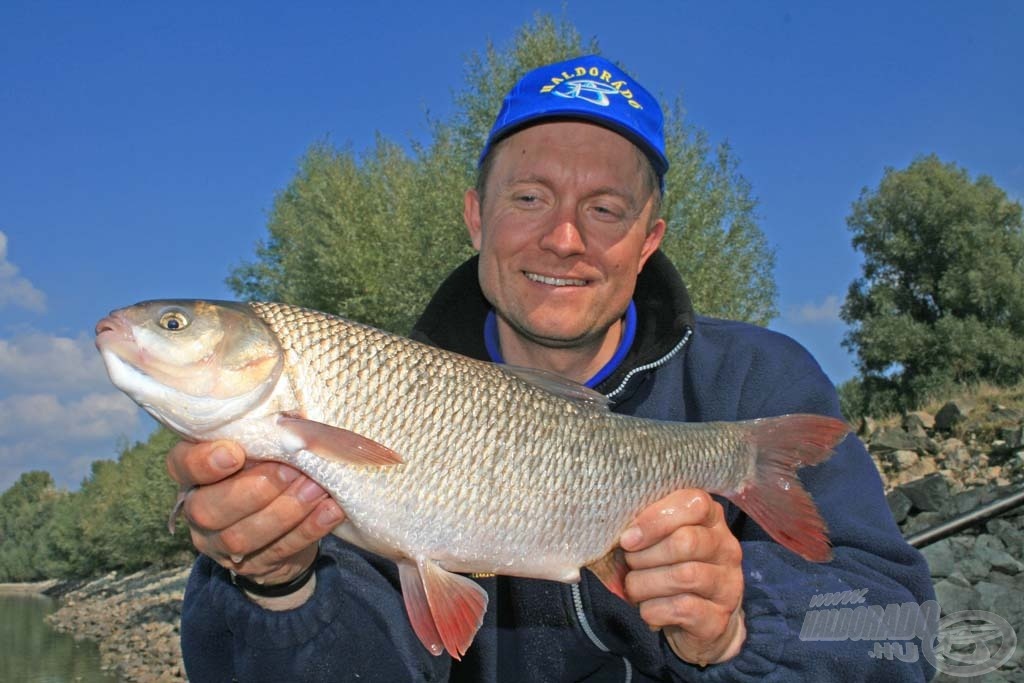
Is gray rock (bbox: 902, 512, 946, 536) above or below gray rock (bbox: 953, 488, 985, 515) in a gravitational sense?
below

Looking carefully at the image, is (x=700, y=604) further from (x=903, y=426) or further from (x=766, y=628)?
(x=903, y=426)

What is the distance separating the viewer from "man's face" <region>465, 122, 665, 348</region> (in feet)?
11.4

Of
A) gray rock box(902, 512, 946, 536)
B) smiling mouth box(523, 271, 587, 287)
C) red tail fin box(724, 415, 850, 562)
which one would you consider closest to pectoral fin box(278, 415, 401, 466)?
red tail fin box(724, 415, 850, 562)

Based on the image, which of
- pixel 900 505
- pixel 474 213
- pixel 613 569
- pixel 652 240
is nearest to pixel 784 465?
pixel 613 569

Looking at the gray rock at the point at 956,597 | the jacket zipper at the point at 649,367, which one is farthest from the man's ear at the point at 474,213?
the gray rock at the point at 956,597

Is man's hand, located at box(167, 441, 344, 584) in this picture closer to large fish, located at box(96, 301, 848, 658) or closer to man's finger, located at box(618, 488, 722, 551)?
large fish, located at box(96, 301, 848, 658)

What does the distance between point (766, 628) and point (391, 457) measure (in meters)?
1.21

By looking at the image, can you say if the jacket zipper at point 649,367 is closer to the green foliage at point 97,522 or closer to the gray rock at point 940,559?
the gray rock at point 940,559

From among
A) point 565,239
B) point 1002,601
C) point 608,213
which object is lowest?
point 1002,601

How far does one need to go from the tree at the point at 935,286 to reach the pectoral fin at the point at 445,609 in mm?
23174

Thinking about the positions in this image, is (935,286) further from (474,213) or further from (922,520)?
(474,213)

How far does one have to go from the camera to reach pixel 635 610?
9.89 feet

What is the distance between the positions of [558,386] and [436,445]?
19.0 inches

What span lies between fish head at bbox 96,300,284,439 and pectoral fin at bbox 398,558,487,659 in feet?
2.23
